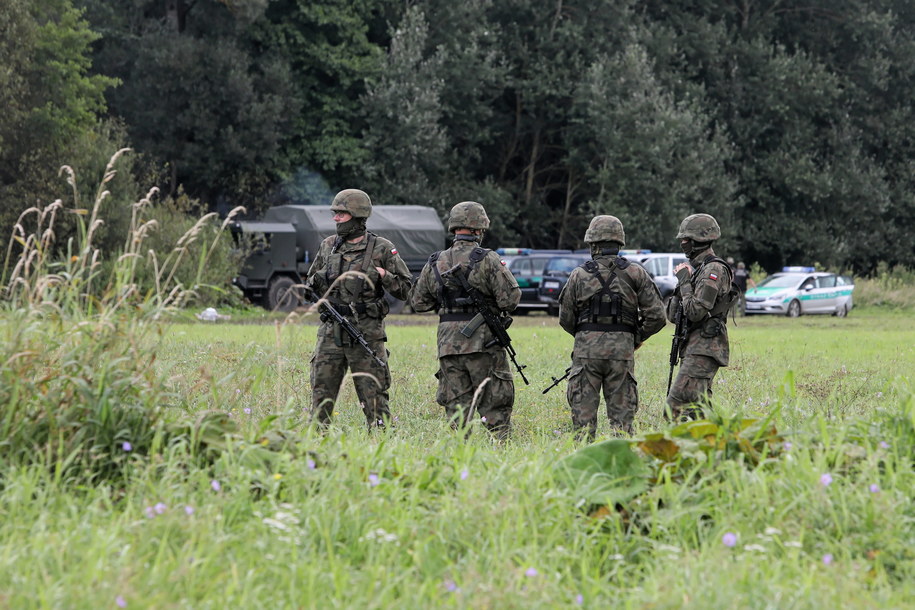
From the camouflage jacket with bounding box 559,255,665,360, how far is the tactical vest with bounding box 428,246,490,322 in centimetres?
71

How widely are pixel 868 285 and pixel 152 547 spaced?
134 ft

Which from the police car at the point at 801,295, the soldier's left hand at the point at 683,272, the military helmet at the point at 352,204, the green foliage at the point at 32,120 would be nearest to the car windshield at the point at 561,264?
the police car at the point at 801,295

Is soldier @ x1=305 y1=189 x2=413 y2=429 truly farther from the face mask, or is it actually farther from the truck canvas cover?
the truck canvas cover

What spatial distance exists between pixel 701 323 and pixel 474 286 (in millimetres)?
1674

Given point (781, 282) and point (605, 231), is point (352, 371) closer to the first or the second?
point (605, 231)

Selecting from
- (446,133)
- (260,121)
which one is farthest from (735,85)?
(260,121)

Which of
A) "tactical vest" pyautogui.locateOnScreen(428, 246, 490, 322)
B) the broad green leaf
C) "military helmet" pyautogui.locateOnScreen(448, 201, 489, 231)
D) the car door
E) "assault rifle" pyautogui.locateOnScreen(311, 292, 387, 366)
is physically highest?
"military helmet" pyautogui.locateOnScreen(448, 201, 489, 231)

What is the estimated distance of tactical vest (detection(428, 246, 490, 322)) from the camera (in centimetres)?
864

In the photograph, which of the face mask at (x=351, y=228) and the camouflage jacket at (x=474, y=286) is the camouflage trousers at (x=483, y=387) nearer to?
the camouflage jacket at (x=474, y=286)

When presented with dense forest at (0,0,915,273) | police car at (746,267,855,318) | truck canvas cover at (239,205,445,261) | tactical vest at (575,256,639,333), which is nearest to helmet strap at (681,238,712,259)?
tactical vest at (575,256,639,333)

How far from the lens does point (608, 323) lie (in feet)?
28.4

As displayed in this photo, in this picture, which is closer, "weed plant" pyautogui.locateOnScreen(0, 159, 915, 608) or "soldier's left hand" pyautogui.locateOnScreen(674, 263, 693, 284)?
"weed plant" pyautogui.locateOnScreen(0, 159, 915, 608)

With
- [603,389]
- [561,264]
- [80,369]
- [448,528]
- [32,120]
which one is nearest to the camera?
[448,528]

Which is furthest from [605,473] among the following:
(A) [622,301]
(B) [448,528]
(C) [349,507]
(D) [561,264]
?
(D) [561,264]
